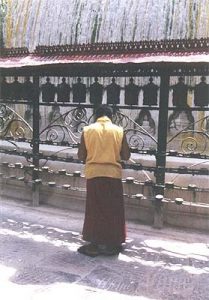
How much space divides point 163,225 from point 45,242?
142cm

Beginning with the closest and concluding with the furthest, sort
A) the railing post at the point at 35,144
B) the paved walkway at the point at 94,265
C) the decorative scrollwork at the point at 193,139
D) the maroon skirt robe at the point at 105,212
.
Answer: the paved walkway at the point at 94,265
the maroon skirt robe at the point at 105,212
the decorative scrollwork at the point at 193,139
the railing post at the point at 35,144

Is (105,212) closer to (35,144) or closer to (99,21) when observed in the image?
(35,144)

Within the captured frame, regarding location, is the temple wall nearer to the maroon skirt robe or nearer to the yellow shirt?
the yellow shirt

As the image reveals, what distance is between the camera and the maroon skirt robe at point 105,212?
183 inches

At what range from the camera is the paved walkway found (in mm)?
3797

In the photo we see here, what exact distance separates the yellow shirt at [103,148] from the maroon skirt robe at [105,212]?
0.30 feet

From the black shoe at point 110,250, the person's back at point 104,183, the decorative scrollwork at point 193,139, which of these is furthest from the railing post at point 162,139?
the black shoe at point 110,250

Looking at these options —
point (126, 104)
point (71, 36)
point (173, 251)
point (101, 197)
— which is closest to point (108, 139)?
point (101, 197)

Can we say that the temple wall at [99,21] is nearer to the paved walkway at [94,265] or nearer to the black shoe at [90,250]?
the paved walkway at [94,265]

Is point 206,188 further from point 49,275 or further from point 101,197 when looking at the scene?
point 49,275

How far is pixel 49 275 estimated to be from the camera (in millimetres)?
Result: 4094

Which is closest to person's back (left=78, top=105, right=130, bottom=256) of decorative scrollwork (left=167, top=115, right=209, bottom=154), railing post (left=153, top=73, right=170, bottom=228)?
railing post (left=153, top=73, right=170, bottom=228)

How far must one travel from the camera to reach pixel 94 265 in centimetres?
436

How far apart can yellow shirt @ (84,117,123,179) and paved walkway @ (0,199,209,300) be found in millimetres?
865
